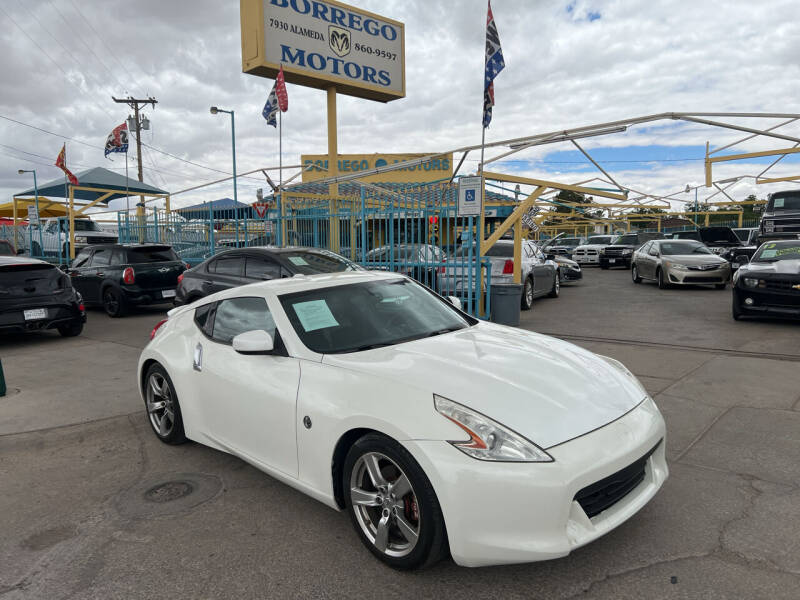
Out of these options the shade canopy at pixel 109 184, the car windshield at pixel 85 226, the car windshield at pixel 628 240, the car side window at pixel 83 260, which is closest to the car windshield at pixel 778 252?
the car side window at pixel 83 260

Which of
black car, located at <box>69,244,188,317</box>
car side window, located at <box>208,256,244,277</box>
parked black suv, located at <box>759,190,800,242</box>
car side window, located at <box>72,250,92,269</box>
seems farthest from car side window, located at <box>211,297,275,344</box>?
parked black suv, located at <box>759,190,800,242</box>

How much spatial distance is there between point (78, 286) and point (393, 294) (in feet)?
37.5

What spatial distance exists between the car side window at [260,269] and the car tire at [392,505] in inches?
234

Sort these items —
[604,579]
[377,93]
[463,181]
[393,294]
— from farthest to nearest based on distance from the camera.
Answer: [377,93] → [463,181] → [393,294] → [604,579]

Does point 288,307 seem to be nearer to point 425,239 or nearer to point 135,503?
point 135,503

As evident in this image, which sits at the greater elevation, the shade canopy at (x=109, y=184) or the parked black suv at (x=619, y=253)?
the shade canopy at (x=109, y=184)

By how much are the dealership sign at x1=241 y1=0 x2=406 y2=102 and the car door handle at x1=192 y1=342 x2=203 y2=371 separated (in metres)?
11.3

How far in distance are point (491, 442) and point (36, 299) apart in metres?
8.88

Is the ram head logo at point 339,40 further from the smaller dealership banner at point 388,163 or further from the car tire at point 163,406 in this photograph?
the smaller dealership banner at point 388,163

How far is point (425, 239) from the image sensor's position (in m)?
10.1

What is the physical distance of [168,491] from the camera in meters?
3.68

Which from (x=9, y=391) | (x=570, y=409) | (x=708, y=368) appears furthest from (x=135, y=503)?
(x=708, y=368)

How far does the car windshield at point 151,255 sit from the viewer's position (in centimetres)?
1192

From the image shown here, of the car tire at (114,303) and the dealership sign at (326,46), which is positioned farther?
the dealership sign at (326,46)
